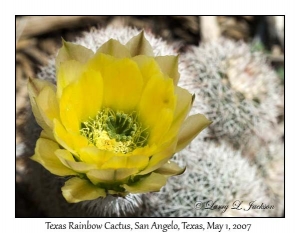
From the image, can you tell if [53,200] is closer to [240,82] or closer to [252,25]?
[240,82]

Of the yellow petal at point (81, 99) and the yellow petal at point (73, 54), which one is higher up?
the yellow petal at point (73, 54)

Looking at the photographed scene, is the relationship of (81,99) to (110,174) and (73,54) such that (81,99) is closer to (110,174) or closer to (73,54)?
(73,54)

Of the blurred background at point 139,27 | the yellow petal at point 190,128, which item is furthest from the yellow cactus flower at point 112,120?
the blurred background at point 139,27

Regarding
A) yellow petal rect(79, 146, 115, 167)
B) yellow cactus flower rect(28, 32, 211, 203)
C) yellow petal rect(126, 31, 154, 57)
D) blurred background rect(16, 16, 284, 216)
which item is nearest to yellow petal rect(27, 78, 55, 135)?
yellow cactus flower rect(28, 32, 211, 203)

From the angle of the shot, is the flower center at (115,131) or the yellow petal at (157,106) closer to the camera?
the yellow petal at (157,106)

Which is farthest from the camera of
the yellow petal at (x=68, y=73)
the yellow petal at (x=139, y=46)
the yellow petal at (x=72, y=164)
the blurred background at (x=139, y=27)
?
the blurred background at (x=139, y=27)

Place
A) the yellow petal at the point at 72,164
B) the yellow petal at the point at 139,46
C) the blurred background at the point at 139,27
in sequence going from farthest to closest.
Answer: the blurred background at the point at 139,27
the yellow petal at the point at 139,46
the yellow petal at the point at 72,164

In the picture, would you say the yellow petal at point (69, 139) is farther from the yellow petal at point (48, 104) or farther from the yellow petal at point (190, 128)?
the yellow petal at point (190, 128)

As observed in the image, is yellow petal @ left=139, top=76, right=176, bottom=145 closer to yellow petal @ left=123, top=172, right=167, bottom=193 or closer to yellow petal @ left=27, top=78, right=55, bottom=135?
yellow petal @ left=123, top=172, right=167, bottom=193
